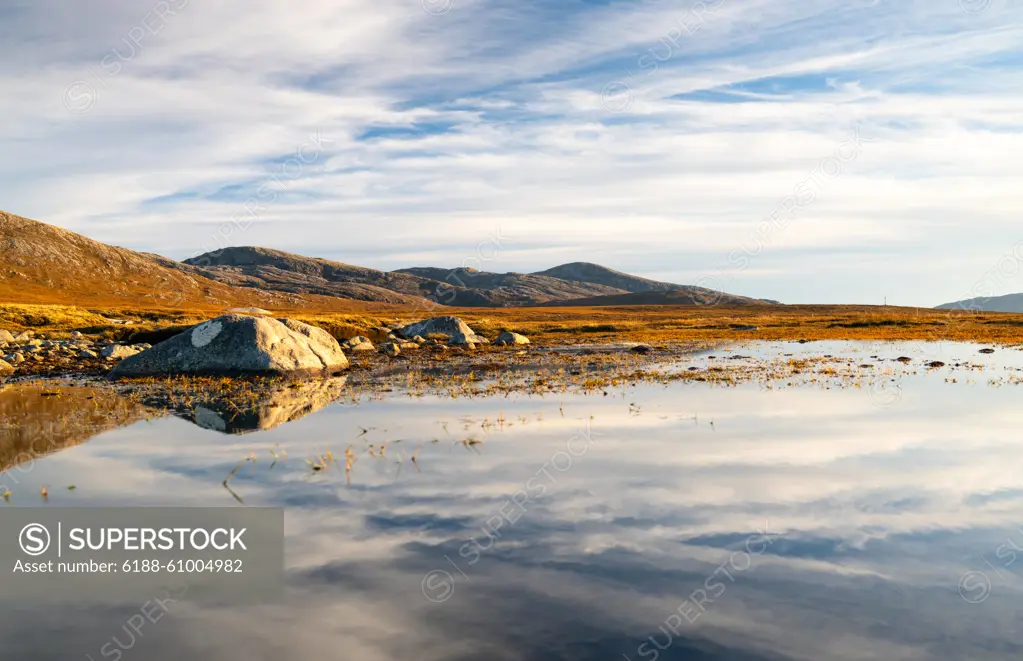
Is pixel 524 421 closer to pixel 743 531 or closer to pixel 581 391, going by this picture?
pixel 581 391

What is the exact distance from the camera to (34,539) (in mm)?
8539

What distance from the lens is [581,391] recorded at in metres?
22.8

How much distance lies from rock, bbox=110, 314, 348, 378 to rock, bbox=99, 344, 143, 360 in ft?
19.2

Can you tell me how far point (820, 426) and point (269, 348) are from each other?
21624 millimetres

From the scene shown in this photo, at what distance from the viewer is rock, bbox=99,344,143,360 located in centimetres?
3434

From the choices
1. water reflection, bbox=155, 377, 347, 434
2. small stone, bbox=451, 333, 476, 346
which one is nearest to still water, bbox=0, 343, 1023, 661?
water reflection, bbox=155, 377, 347, 434

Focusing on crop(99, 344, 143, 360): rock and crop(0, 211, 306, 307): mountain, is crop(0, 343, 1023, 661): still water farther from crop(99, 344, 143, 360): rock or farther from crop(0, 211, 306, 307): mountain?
crop(0, 211, 306, 307): mountain

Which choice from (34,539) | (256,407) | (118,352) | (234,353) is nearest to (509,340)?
(234,353)

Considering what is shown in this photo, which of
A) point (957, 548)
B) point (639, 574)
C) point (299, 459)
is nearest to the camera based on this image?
point (639, 574)

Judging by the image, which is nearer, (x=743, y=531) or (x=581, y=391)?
(x=743, y=531)

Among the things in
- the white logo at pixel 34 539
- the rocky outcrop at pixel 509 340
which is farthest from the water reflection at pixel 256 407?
the rocky outcrop at pixel 509 340

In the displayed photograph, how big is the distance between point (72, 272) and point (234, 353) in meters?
177

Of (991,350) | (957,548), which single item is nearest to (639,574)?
(957,548)

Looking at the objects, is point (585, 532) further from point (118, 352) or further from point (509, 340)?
point (509, 340)
